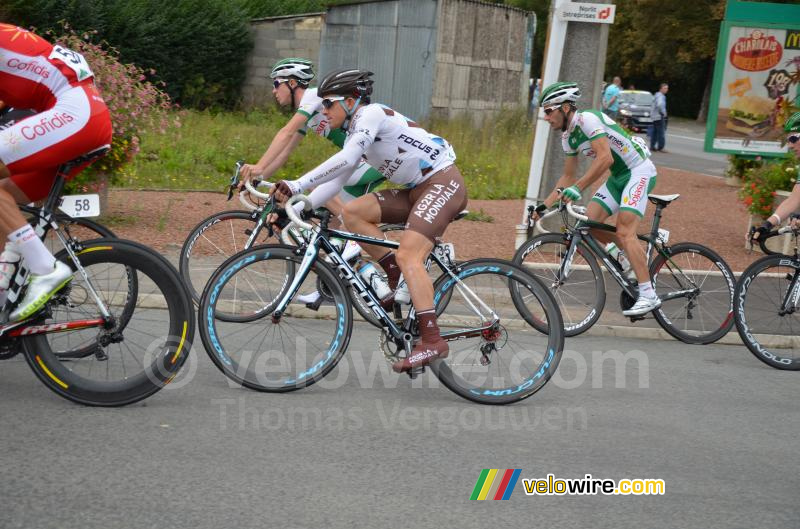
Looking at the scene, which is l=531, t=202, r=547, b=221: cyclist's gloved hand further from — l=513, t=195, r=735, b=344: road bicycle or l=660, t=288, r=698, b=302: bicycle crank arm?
l=660, t=288, r=698, b=302: bicycle crank arm

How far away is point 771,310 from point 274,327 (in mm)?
4139

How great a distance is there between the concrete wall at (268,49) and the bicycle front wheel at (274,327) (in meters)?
25.4

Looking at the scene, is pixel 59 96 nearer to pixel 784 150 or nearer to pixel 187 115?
pixel 784 150

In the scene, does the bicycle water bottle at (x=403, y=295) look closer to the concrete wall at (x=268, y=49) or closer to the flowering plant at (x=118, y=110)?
the flowering plant at (x=118, y=110)

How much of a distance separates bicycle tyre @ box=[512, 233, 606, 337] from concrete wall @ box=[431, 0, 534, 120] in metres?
19.0

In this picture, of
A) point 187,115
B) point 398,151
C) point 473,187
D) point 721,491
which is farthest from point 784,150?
point 187,115

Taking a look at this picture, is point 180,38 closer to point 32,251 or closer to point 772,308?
point 772,308

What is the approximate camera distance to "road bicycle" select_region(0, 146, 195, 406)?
545 centimetres

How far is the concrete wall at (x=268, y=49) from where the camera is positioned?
31.0 m

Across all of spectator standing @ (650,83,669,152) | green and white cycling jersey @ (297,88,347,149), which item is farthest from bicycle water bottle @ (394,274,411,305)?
spectator standing @ (650,83,669,152)

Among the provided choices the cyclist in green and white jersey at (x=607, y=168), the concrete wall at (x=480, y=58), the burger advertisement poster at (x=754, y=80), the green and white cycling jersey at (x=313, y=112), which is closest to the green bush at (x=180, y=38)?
the concrete wall at (x=480, y=58)

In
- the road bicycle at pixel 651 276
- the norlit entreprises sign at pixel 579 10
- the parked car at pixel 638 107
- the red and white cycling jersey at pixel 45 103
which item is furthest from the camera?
the parked car at pixel 638 107

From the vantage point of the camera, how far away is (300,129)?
842cm

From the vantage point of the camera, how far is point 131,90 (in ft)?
37.5
